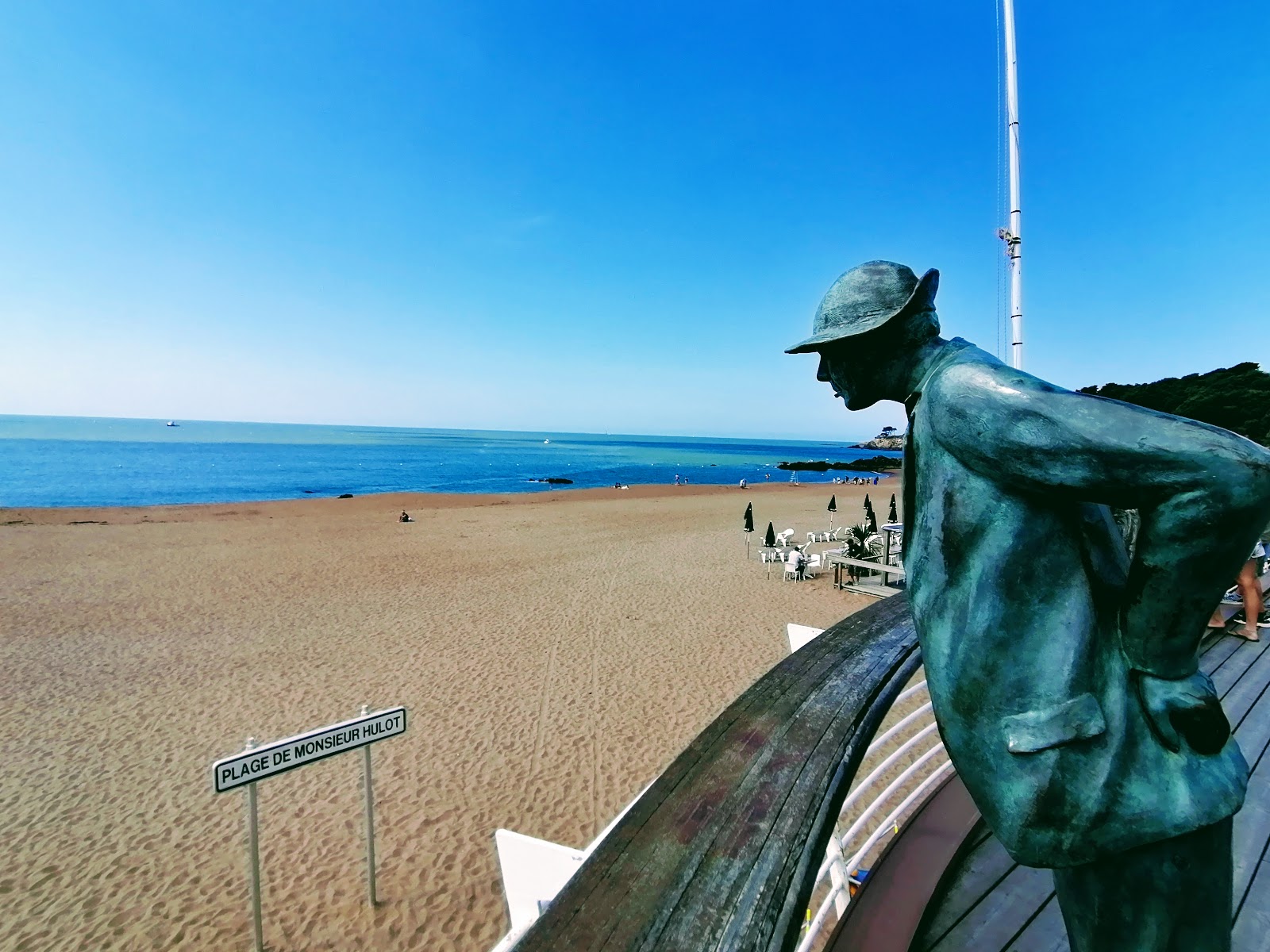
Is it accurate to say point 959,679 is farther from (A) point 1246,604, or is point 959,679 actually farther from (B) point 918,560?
(A) point 1246,604

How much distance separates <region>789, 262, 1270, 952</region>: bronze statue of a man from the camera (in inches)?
33.4

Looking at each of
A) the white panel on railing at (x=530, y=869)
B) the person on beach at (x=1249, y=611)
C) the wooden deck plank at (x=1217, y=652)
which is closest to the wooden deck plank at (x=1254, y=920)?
the wooden deck plank at (x=1217, y=652)

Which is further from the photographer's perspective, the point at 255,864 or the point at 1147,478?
the point at 255,864

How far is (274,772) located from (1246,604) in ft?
20.0

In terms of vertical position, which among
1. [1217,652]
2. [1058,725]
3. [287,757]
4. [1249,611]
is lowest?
[287,757]

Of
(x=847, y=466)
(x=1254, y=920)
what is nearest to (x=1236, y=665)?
(x=1254, y=920)

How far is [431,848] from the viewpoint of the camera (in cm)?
530

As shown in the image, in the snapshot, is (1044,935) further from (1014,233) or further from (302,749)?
(1014,233)

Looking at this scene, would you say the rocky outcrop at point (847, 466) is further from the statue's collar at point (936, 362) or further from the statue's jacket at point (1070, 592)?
the statue's jacket at point (1070, 592)

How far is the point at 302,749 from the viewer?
3.85 metres

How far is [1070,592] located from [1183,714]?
0.24 m

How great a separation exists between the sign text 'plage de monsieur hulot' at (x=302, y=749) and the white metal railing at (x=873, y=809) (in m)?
2.89

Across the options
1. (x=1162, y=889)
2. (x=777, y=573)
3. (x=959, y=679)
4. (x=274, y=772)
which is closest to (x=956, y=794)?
(x=1162, y=889)

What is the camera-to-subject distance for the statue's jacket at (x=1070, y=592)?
2.76ft
